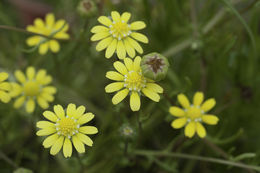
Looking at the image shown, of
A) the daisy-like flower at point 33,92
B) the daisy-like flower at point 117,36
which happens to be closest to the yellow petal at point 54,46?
the daisy-like flower at point 33,92

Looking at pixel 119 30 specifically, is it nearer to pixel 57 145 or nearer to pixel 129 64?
pixel 129 64

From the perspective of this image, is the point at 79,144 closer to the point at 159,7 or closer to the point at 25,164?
the point at 25,164

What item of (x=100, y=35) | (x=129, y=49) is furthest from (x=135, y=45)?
(x=100, y=35)

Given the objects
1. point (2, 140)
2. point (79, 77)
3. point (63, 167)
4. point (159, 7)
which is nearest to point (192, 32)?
point (159, 7)

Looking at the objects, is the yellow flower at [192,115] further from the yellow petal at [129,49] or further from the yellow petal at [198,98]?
the yellow petal at [129,49]

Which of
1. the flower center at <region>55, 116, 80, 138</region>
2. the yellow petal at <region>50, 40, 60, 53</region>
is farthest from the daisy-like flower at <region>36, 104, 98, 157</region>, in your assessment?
the yellow petal at <region>50, 40, 60, 53</region>
